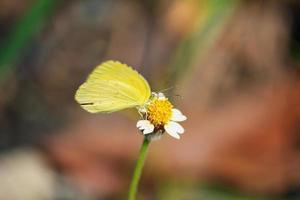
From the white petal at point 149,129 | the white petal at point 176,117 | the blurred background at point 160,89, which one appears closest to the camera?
the white petal at point 149,129

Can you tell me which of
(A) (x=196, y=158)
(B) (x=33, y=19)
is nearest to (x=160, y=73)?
(A) (x=196, y=158)

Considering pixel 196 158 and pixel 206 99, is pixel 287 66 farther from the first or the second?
pixel 196 158

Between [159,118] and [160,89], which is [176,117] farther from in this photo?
[160,89]

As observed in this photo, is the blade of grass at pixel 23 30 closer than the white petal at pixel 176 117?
No

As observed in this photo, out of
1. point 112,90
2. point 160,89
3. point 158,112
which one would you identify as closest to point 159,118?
point 158,112

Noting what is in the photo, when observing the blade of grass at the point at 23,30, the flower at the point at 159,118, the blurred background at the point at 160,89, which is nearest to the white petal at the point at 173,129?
the flower at the point at 159,118

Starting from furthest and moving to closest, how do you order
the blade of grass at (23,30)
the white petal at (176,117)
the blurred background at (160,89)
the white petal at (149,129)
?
1. the blurred background at (160,89)
2. the blade of grass at (23,30)
3. the white petal at (176,117)
4. the white petal at (149,129)

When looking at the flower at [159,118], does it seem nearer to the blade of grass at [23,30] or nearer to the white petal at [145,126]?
the white petal at [145,126]
